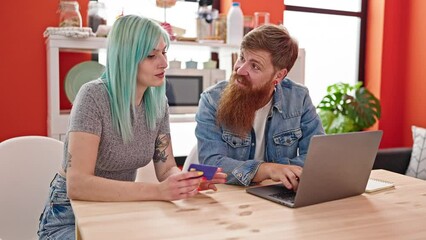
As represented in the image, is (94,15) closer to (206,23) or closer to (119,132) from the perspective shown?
(206,23)

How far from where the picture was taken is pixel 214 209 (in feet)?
3.91

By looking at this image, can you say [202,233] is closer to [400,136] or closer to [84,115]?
[84,115]

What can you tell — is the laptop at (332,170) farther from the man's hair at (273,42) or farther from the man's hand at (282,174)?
the man's hair at (273,42)

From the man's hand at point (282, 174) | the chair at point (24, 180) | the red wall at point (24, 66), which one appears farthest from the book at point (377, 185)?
the red wall at point (24, 66)

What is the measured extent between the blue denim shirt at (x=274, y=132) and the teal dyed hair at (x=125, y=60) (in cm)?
33

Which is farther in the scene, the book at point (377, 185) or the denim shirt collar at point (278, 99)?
the denim shirt collar at point (278, 99)

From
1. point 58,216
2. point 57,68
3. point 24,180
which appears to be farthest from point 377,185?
point 57,68

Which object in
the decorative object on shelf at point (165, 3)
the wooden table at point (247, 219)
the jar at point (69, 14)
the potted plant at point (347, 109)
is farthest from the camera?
the potted plant at point (347, 109)

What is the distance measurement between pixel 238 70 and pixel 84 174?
742 millimetres

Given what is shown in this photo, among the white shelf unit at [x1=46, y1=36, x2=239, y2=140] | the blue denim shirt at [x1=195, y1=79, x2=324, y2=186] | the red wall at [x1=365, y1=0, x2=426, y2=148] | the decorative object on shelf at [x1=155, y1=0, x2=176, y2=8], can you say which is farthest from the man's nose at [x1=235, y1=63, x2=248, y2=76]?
the red wall at [x1=365, y1=0, x2=426, y2=148]

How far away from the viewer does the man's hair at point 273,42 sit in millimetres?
1688

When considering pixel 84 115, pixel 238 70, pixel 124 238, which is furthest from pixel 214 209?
pixel 238 70

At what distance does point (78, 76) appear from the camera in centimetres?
267

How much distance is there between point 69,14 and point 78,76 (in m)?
0.37
